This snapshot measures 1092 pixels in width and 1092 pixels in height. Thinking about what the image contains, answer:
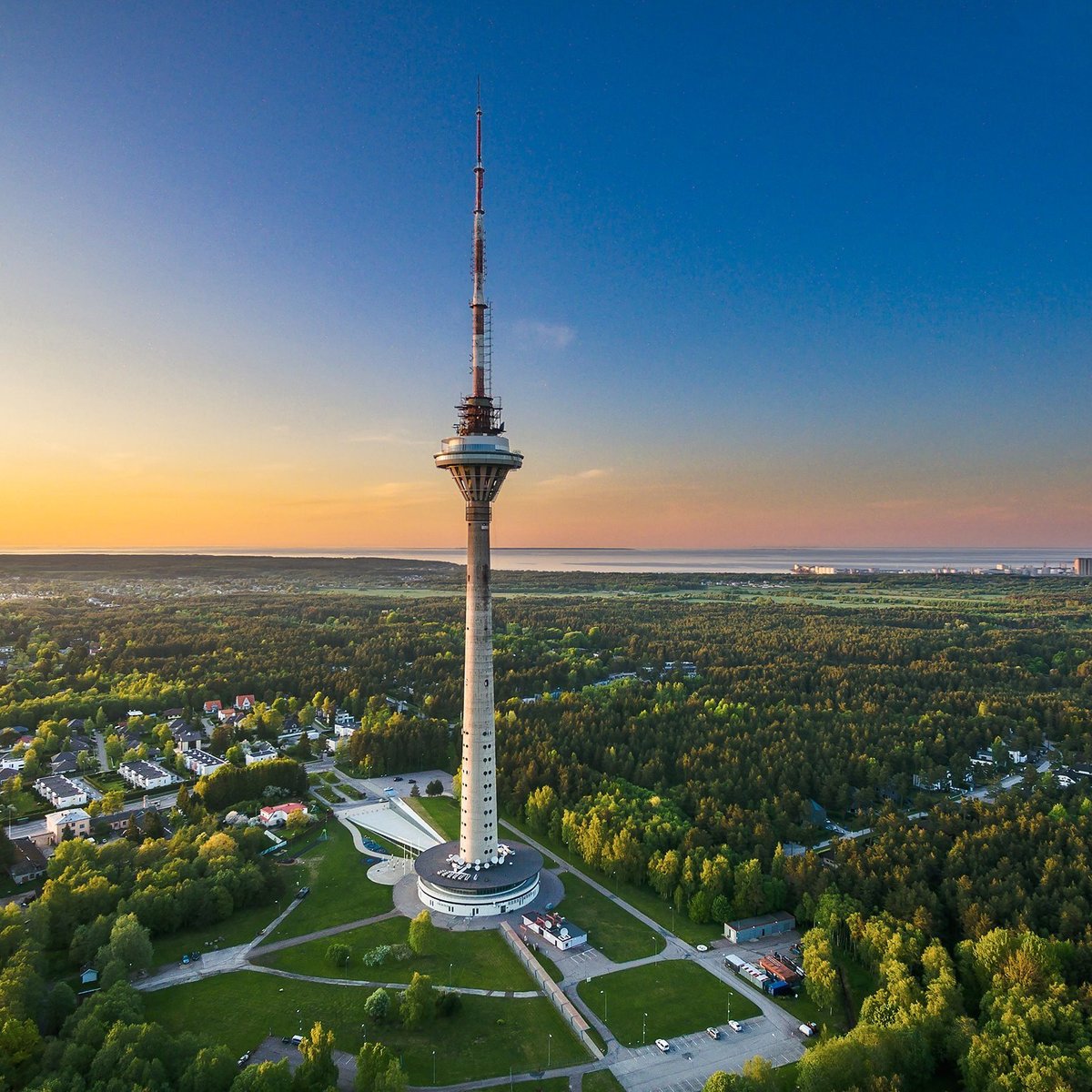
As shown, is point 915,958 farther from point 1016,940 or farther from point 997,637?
point 997,637

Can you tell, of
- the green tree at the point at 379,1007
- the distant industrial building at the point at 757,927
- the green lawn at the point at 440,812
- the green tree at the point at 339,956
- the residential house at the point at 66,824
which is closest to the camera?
the green tree at the point at 379,1007

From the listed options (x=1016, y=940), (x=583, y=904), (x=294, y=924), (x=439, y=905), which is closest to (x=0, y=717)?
(x=294, y=924)

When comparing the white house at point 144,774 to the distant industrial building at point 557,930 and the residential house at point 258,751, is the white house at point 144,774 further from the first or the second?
the distant industrial building at point 557,930

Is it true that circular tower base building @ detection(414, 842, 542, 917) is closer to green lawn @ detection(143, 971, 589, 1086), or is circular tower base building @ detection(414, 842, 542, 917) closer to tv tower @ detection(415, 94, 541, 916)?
tv tower @ detection(415, 94, 541, 916)

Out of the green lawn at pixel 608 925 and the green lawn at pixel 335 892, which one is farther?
the green lawn at pixel 335 892

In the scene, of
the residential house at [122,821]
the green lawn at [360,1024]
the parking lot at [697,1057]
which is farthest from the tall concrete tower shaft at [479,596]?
the residential house at [122,821]

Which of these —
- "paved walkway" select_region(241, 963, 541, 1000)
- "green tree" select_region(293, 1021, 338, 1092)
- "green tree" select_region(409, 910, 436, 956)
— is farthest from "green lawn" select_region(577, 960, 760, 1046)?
"green tree" select_region(293, 1021, 338, 1092)
